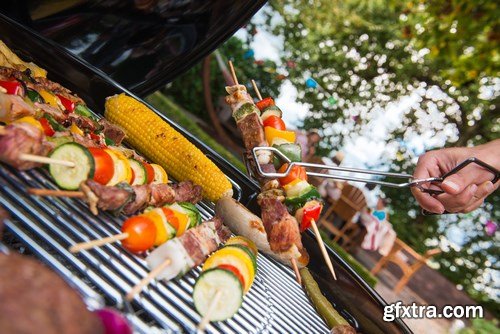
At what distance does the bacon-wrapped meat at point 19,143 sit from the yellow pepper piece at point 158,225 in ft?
1.64

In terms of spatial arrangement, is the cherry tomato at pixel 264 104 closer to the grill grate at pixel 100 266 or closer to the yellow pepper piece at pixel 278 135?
the yellow pepper piece at pixel 278 135

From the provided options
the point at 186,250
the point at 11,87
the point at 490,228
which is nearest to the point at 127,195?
the point at 186,250

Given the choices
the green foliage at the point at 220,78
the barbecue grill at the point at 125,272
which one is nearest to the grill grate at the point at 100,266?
the barbecue grill at the point at 125,272

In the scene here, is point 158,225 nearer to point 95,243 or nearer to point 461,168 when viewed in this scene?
point 95,243

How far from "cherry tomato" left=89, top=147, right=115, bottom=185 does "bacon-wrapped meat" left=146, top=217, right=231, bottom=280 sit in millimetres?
438

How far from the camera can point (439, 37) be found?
763 centimetres

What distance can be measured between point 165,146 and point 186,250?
1077 millimetres

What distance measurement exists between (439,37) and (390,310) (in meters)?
7.01

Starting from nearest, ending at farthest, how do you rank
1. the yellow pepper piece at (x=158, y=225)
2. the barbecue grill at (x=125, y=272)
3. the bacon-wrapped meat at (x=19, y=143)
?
the barbecue grill at (x=125, y=272), the bacon-wrapped meat at (x=19, y=143), the yellow pepper piece at (x=158, y=225)

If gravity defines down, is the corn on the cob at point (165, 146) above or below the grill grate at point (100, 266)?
above

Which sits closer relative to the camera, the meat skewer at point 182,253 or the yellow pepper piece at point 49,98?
the meat skewer at point 182,253

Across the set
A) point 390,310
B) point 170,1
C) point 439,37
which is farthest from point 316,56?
point 390,310

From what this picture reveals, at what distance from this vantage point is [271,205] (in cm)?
204

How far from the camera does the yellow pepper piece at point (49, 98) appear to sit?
2.23 m
